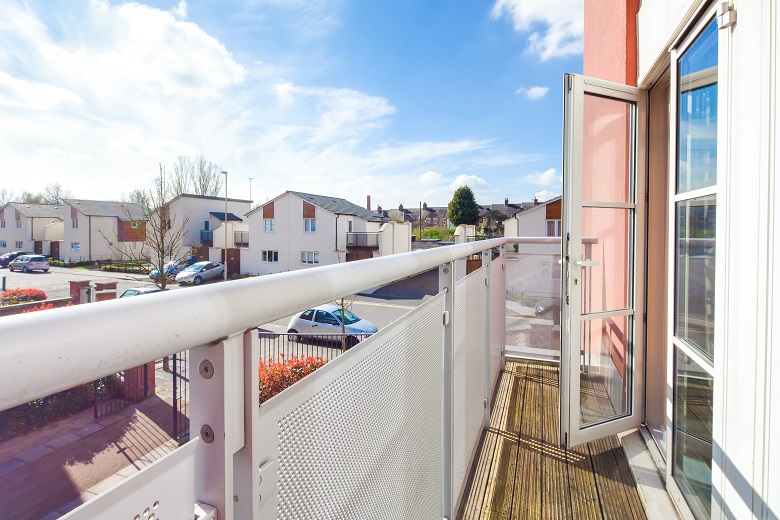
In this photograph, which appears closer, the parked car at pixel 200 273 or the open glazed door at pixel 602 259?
the open glazed door at pixel 602 259

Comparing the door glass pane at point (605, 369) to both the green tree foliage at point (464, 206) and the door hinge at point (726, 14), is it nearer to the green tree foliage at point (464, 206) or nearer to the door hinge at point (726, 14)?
the door hinge at point (726, 14)

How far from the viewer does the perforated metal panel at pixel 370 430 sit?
541 mm

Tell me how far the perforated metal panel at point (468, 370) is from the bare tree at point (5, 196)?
4390cm

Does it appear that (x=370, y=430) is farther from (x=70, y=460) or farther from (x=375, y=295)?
(x=375, y=295)

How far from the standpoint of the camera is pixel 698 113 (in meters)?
1.72

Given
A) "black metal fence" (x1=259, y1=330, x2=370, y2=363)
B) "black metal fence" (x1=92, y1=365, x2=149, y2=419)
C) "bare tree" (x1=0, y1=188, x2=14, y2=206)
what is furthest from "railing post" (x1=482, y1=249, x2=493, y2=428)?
"bare tree" (x1=0, y1=188, x2=14, y2=206)

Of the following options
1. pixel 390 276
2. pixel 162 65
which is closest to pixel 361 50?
pixel 390 276

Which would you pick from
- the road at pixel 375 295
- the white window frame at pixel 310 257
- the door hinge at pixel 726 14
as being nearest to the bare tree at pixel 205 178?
the road at pixel 375 295

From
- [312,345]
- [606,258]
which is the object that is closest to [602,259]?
[606,258]

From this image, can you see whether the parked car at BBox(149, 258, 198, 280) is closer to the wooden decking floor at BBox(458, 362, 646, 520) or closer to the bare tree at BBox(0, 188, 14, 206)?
the wooden decking floor at BBox(458, 362, 646, 520)

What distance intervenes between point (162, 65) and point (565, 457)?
27980 mm

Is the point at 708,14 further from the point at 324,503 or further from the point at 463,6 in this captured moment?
the point at 463,6

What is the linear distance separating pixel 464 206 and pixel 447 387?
34033 mm

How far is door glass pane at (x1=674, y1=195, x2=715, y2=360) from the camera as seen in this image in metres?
1.57
